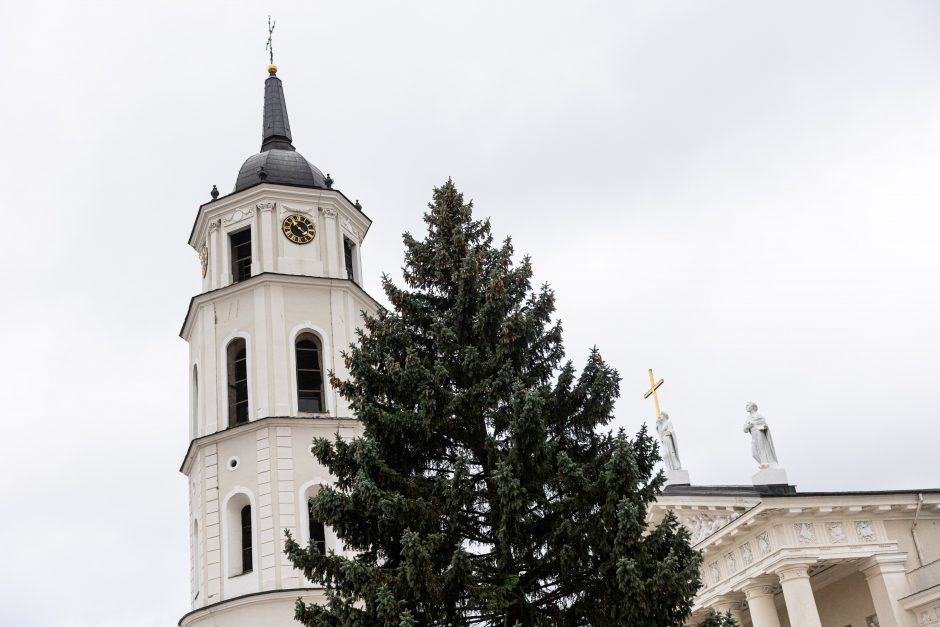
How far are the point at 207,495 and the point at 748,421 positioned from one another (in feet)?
46.0

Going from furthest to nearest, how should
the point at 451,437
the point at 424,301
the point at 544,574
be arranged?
the point at 424,301
the point at 451,437
the point at 544,574

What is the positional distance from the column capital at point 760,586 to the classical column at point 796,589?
2.77 feet

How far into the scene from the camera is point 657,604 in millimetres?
12852

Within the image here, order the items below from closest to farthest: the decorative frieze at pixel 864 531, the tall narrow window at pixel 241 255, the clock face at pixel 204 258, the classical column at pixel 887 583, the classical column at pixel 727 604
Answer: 1. the classical column at pixel 887 583
2. the decorative frieze at pixel 864 531
3. the tall narrow window at pixel 241 255
4. the classical column at pixel 727 604
5. the clock face at pixel 204 258

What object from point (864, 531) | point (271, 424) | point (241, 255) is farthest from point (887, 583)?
point (241, 255)

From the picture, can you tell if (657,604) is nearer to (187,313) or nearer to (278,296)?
(278,296)

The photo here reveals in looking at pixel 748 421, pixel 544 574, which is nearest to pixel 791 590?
pixel 748 421

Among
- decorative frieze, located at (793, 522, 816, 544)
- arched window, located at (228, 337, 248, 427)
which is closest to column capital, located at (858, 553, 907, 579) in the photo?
decorative frieze, located at (793, 522, 816, 544)

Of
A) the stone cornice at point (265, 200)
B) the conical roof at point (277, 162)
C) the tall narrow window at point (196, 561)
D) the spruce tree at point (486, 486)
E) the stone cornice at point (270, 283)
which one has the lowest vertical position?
the spruce tree at point (486, 486)

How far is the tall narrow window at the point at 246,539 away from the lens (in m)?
24.7

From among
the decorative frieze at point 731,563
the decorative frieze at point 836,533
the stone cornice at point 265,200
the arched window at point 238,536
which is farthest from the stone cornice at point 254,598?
the decorative frieze at point 836,533

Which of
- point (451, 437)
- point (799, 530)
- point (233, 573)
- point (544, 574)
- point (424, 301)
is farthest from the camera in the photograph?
point (799, 530)

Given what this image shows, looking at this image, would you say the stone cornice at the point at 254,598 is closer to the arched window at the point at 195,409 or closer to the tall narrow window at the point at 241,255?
the arched window at the point at 195,409

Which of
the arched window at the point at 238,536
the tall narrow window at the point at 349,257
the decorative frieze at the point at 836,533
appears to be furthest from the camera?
the tall narrow window at the point at 349,257
